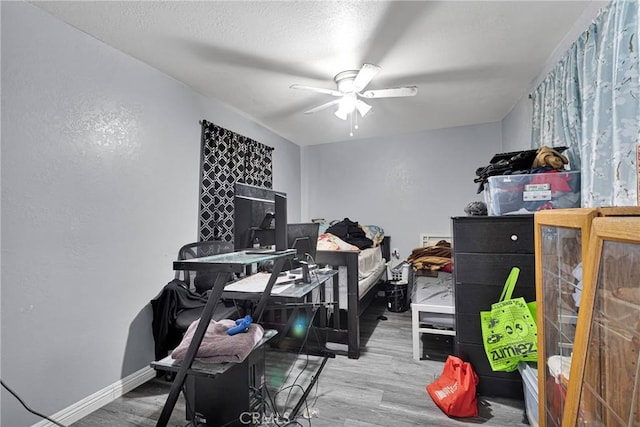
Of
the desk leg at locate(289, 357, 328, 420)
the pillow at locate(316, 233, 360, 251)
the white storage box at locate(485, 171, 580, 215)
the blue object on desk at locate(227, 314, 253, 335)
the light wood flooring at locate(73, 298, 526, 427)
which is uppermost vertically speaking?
the white storage box at locate(485, 171, 580, 215)

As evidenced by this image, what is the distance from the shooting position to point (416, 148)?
13.8 feet

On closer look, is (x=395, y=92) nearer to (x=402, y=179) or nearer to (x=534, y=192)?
(x=534, y=192)

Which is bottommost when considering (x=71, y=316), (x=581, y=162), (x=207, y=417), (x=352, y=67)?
(x=207, y=417)

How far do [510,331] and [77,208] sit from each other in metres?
2.70

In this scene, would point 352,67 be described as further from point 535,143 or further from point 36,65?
point 36,65

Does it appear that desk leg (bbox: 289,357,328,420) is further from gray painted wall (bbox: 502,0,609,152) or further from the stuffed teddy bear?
gray painted wall (bbox: 502,0,609,152)

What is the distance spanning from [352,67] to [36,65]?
2.02 metres

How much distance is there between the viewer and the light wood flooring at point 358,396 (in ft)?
5.50

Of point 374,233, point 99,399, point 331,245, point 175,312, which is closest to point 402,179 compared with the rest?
point 374,233

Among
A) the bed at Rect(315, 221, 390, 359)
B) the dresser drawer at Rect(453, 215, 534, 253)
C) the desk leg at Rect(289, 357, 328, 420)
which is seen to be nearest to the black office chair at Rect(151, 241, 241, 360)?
the desk leg at Rect(289, 357, 328, 420)


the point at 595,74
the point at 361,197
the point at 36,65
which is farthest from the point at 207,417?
the point at 361,197

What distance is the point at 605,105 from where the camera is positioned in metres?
1.44

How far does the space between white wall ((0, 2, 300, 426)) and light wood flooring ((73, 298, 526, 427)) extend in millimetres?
288

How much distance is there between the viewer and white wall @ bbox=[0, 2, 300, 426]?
1.52 metres
